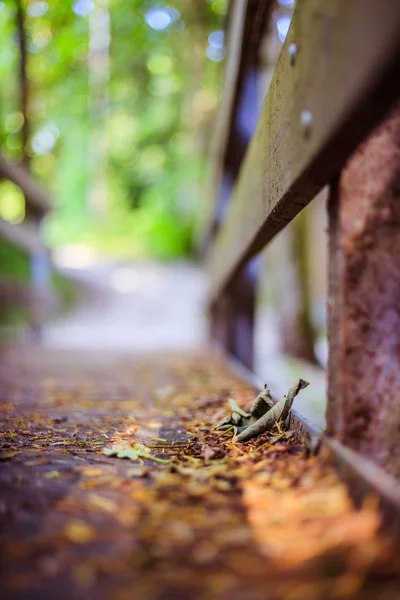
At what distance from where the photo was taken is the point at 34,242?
7.32m

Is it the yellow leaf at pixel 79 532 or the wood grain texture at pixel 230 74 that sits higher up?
the wood grain texture at pixel 230 74

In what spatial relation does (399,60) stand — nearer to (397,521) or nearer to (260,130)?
(397,521)

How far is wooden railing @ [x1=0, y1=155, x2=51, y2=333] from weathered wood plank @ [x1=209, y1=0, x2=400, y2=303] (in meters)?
5.39

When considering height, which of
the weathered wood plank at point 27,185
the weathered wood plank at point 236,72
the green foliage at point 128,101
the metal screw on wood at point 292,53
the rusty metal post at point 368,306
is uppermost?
the green foliage at point 128,101

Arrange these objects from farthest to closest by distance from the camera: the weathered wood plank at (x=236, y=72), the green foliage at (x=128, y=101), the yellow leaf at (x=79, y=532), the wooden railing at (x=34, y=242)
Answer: the green foliage at (x=128, y=101) < the wooden railing at (x=34, y=242) < the weathered wood plank at (x=236, y=72) < the yellow leaf at (x=79, y=532)

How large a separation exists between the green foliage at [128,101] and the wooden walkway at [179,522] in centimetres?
646

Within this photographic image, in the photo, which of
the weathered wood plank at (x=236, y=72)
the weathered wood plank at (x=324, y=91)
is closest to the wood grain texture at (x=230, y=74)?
the weathered wood plank at (x=236, y=72)

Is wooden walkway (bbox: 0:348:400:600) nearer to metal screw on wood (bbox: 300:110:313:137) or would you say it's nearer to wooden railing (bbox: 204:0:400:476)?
wooden railing (bbox: 204:0:400:476)

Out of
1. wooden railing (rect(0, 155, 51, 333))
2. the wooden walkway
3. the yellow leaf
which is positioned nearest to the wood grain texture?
the wooden walkway

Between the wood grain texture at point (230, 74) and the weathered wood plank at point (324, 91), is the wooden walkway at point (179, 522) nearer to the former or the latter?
the weathered wood plank at point (324, 91)

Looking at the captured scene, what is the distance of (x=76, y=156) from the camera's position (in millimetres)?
19547

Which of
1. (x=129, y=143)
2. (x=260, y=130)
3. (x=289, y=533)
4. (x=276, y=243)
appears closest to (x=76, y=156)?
(x=129, y=143)

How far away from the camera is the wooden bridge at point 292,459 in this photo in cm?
101

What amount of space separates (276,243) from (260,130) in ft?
16.8
